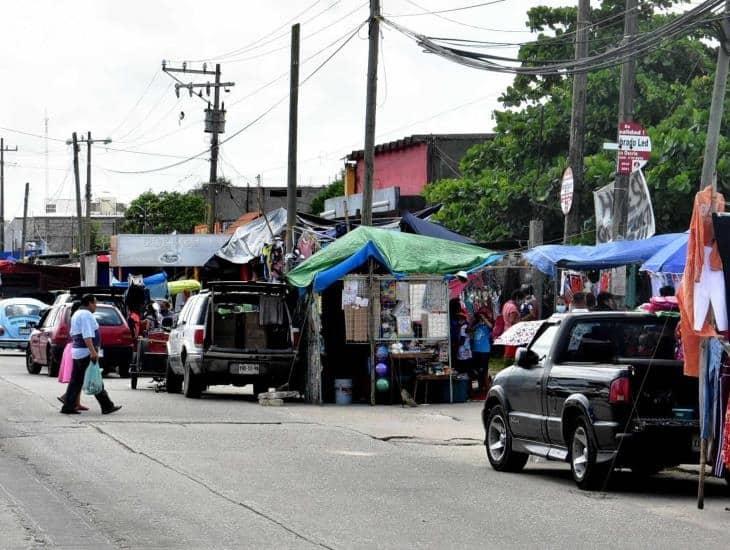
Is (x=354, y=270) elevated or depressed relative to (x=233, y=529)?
elevated

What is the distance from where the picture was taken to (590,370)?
13.4 meters

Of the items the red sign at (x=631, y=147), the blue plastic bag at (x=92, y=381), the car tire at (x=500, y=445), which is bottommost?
the car tire at (x=500, y=445)

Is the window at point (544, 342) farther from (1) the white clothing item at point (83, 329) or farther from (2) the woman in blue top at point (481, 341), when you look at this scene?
(2) the woman in blue top at point (481, 341)

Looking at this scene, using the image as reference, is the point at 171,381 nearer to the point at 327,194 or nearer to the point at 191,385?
the point at 191,385

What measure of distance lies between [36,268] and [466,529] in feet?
178

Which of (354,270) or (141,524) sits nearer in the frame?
(141,524)

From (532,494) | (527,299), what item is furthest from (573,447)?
(527,299)

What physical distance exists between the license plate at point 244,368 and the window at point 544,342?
1053cm

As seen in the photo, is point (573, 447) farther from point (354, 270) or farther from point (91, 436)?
point (354, 270)

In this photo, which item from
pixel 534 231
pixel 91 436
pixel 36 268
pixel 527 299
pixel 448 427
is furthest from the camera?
pixel 36 268

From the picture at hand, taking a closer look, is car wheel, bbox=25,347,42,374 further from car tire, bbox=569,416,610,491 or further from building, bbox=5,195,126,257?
building, bbox=5,195,126,257

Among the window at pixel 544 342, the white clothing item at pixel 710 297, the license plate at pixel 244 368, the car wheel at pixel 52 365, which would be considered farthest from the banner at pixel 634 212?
the car wheel at pixel 52 365

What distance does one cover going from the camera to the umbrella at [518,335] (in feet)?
70.6

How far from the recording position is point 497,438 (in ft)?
51.2
